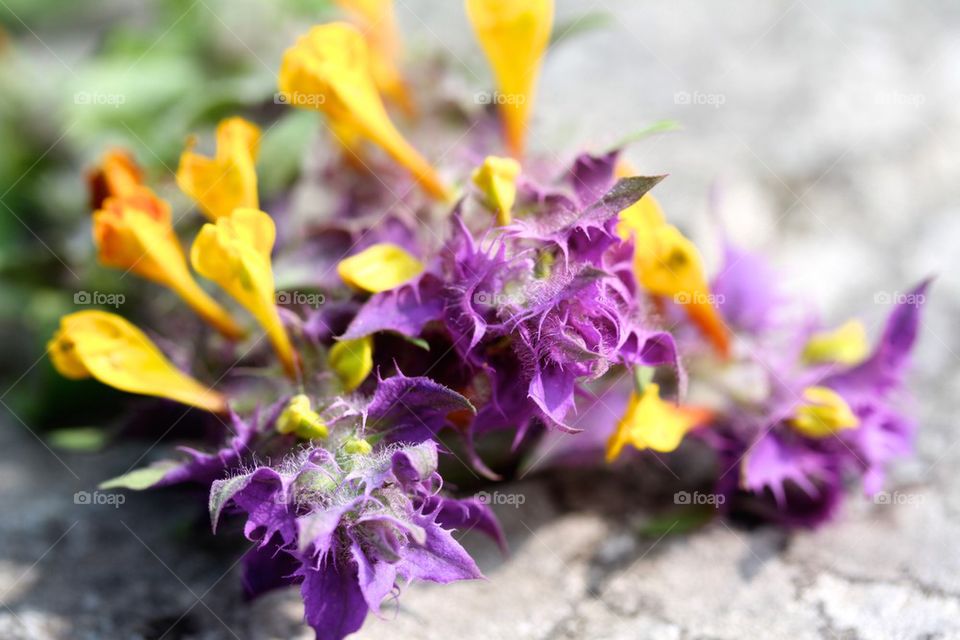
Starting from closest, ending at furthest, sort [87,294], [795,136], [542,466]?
[542,466], [87,294], [795,136]

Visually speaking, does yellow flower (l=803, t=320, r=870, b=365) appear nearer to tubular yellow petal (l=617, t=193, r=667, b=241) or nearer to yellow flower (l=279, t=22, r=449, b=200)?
tubular yellow petal (l=617, t=193, r=667, b=241)

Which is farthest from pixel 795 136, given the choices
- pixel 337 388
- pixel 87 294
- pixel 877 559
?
pixel 87 294

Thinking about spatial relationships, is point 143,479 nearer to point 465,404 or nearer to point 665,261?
point 465,404

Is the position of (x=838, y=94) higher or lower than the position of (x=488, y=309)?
lower

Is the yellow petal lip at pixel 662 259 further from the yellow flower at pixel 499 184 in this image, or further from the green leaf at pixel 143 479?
the green leaf at pixel 143 479

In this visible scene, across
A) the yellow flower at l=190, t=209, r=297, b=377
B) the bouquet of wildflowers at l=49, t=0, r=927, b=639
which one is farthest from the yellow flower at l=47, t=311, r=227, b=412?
the yellow flower at l=190, t=209, r=297, b=377

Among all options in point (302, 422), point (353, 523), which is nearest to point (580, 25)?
point (302, 422)

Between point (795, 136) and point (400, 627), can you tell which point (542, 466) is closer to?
point (400, 627)
